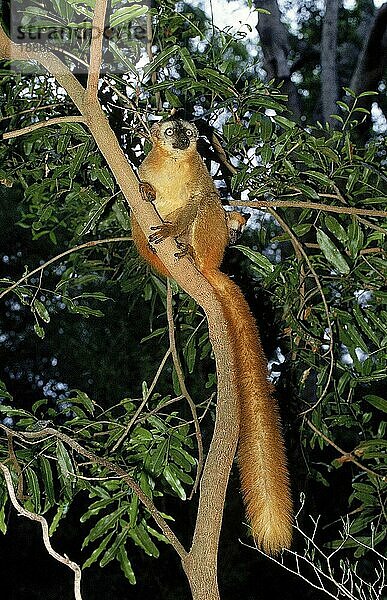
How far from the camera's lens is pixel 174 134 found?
1.85m

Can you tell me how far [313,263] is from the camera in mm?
2016

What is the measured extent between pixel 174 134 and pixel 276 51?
185 cm

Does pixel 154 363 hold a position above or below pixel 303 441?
below

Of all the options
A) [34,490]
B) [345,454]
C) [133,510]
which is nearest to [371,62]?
[345,454]

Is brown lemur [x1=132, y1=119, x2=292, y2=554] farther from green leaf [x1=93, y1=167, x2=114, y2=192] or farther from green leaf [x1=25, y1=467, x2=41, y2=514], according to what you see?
green leaf [x1=25, y1=467, x2=41, y2=514]

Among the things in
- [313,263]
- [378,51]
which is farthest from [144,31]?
[378,51]

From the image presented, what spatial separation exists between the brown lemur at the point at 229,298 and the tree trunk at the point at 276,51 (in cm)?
161

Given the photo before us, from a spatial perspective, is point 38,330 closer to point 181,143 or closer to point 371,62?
point 181,143

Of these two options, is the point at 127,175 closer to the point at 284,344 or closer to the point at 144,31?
the point at 144,31

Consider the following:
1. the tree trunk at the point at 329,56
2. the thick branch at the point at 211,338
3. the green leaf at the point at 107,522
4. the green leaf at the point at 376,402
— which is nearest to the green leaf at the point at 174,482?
the green leaf at the point at 107,522

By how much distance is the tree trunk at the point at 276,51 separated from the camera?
3.40m

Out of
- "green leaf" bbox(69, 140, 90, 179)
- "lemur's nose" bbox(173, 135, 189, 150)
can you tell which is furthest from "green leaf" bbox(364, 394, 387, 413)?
"green leaf" bbox(69, 140, 90, 179)

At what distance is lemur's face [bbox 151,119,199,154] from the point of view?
6.08ft

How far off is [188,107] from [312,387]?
1375mm
